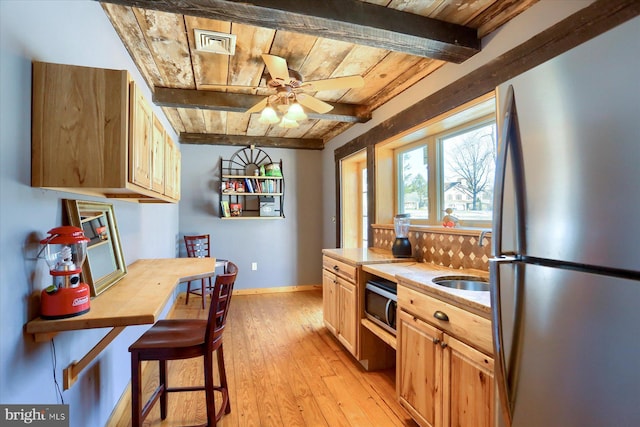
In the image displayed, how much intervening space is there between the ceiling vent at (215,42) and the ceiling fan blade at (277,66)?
304 mm

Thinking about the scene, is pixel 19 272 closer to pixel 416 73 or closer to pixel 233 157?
pixel 416 73

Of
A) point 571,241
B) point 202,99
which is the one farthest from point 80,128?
point 202,99

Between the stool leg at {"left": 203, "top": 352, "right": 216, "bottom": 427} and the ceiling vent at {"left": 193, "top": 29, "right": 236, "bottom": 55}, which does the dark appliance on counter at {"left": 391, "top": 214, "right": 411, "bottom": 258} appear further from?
the ceiling vent at {"left": 193, "top": 29, "right": 236, "bottom": 55}

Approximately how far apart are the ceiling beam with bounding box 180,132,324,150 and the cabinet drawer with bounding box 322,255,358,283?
7.67 feet

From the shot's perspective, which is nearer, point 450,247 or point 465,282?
point 465,282

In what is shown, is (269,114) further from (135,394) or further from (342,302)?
(135,394)

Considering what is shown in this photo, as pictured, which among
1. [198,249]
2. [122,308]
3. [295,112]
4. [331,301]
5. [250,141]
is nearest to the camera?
[122,308]

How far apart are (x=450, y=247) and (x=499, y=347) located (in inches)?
55.5

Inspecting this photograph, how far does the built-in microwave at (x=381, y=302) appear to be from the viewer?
2.13 meters

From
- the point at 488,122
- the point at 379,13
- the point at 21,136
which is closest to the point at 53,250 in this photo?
the point at 21,136

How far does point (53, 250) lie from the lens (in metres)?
1.25

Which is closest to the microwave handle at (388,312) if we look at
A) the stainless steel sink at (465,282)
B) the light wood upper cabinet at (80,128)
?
the stainless steel sink at (465,282)

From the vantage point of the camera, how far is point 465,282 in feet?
6.23

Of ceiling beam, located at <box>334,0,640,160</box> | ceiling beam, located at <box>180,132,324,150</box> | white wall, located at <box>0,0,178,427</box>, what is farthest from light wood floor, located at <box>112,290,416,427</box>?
ceiling beam, located at <box>180,132,324,150</box>
